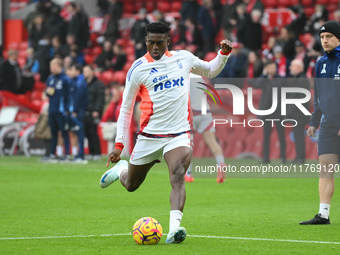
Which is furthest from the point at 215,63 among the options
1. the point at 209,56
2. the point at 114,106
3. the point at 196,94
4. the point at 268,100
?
the point at 209,56

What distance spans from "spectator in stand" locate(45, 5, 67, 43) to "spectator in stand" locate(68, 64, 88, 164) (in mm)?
8986

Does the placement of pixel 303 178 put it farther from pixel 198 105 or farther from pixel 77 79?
pixel 77 79

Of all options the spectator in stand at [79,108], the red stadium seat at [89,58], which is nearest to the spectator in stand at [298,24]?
the spectator in stand at [79,108]

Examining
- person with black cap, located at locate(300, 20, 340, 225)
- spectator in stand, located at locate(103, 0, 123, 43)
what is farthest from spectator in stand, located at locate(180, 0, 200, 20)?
person with black cap, located at locate(300, 20, 340, 225)

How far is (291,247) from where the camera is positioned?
754 centimetres

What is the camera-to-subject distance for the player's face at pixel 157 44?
312 inches

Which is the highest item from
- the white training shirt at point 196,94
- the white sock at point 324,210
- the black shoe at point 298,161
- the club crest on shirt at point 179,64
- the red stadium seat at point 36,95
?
the club crest on shirt at point 179,64

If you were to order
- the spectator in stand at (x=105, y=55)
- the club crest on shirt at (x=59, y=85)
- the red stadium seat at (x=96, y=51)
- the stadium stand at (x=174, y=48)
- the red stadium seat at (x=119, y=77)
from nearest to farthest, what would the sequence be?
the stadium stand at (x=174, y=48), the club crest on shirt at (x=59, y=85), the red stadium seat at (x=119, y=77), the spectator in stand at (x=105, y=55), the red stadium seat at (x=96, y=51)

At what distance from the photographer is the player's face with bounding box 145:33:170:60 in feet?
26.0

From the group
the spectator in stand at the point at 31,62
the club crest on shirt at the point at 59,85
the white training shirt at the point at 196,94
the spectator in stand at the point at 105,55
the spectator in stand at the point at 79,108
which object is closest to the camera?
the white training shirt at the point at 196,94

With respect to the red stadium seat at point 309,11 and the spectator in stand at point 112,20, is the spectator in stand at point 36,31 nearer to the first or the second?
the spectator in stand at point 112,20

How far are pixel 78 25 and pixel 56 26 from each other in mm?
1171

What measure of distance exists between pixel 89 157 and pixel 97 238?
14.9 metres

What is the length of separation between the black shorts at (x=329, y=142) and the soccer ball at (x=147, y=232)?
2557 millimetres
